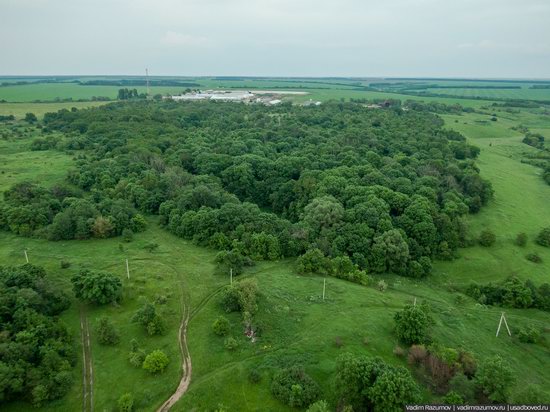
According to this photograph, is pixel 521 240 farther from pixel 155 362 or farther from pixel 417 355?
pixel 155 362

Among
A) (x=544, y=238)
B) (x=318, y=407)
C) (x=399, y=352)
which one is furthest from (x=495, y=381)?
(x=544, y=238)

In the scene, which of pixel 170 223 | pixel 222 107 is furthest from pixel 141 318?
pixel 222 107

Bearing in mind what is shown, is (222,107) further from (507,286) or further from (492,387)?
(492,387)

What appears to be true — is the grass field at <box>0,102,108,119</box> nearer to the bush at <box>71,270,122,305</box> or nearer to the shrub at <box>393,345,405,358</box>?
the bush at <box>71,270,122,305</box>

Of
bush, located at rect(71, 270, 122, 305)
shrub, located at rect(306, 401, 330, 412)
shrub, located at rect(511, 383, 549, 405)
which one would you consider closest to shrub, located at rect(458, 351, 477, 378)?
shrub, located at rect(511, 383, 549, 405)

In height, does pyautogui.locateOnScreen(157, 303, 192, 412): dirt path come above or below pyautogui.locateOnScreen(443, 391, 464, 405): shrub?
below
